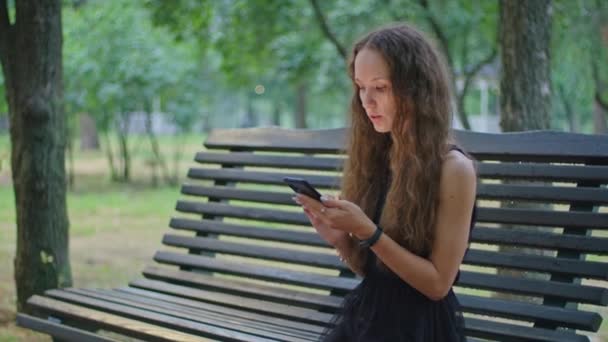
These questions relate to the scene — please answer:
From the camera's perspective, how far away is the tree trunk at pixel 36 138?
5.13 metres

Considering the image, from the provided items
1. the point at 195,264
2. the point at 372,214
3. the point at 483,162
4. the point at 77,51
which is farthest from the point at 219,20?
the point at 372,214

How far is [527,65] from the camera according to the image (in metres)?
5.29

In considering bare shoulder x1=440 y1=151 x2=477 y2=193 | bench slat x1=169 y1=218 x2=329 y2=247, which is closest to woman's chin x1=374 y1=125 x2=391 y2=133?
bare shoulder x1=440 y1=151 x2=477 y2=193

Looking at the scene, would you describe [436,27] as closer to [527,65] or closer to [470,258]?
[527,65]

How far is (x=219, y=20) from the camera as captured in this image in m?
12.5

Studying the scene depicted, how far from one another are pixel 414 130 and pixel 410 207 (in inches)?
9.5

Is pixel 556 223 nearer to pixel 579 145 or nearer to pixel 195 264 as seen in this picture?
pixel 579 145

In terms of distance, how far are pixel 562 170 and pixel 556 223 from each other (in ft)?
0.80

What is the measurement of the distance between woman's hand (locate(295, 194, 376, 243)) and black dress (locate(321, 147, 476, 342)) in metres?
0.24

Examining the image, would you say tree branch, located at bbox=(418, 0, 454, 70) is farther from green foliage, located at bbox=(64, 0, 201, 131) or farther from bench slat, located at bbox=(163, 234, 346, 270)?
green foliage, located at bbox=(64, 0, 201, 131)

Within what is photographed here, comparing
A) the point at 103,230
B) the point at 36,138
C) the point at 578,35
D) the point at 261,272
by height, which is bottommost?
the point at 103,230

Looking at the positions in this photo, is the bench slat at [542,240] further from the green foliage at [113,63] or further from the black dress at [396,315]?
the green foliage at [113,63]

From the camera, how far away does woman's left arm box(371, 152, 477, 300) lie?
2.58 metres

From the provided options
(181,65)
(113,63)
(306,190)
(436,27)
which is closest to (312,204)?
(306,190)
